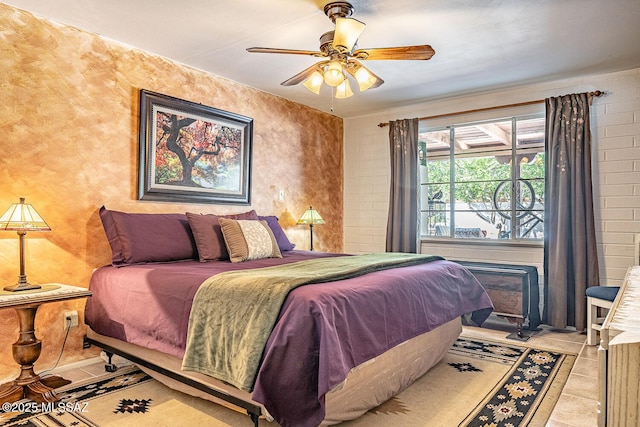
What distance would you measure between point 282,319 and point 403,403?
1.05 meters

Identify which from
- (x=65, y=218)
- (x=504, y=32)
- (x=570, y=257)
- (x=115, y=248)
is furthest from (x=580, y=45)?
(x=65, y=218)

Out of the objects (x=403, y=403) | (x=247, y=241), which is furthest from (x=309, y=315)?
(x=247, y=241)

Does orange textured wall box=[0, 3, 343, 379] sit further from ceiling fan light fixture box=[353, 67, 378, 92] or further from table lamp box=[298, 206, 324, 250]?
ceiling fan light fixture box=[353, 67, 378, 92]

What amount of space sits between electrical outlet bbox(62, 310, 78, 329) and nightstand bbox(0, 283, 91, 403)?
17.5 inches

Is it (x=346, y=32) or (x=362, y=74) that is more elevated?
(x=346, y=32)

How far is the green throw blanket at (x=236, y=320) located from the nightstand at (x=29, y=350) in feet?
2.93

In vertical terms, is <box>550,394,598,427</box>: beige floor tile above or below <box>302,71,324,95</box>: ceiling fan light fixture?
below

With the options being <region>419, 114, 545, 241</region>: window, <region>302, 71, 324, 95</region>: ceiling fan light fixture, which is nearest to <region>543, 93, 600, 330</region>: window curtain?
<region>419, 114, 545, 241</region>: window

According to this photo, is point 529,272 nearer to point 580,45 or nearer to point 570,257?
point 570,257

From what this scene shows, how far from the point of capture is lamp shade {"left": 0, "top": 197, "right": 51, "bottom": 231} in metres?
2.36

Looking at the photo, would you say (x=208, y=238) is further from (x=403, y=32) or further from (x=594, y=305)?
(x=594, y=305)

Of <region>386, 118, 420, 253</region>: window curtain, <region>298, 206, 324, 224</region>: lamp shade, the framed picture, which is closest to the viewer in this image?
the framed picture

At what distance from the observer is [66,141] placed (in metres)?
2.97

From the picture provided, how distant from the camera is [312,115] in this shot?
5285 millimetres
